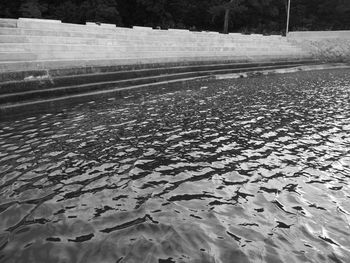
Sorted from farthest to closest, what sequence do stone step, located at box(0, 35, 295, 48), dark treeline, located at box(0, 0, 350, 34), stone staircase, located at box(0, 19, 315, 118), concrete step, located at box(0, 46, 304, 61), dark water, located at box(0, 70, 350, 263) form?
dark treeline, located at box(0, 0, 350, 34)
stone step, located at box(0, 35, 295, 48)
concrete step, located at box(0, 46, 304, 61)
stone staircase, located at box(0, 19, 315, 118)
dark water, located at box(0, 70, 350, 263)

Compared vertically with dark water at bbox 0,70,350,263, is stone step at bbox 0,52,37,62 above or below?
above

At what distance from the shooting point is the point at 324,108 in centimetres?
1391

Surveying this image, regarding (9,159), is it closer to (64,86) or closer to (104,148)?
(104,148)

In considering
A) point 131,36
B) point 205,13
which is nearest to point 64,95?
point 131,36

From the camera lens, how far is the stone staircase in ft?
42.8

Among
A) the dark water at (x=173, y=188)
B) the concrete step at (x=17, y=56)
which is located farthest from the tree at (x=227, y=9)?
the dark water at (x=173, y=188)

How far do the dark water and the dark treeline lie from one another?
124 ft

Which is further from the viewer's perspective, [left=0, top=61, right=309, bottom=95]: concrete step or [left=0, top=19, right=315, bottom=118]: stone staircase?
[left=0, top=19, right=315, bottom=118]: stone staircase

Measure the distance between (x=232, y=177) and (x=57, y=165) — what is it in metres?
3.51

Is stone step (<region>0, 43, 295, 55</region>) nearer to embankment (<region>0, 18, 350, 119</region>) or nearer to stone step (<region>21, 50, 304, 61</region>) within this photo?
embankment (<region>0, 18, 350, 119</region>)

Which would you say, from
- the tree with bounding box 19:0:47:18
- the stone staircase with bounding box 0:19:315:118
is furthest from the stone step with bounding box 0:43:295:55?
the tree with bounding box 19:0:47:18

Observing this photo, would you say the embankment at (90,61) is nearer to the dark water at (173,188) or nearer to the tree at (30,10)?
the dark water at (173,188)

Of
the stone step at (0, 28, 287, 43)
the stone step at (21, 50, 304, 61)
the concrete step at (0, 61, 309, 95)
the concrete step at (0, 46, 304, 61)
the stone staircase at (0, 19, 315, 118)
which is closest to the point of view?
the concrete step at (0, 61, 309, 95)

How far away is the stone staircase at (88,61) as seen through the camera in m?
13.0
